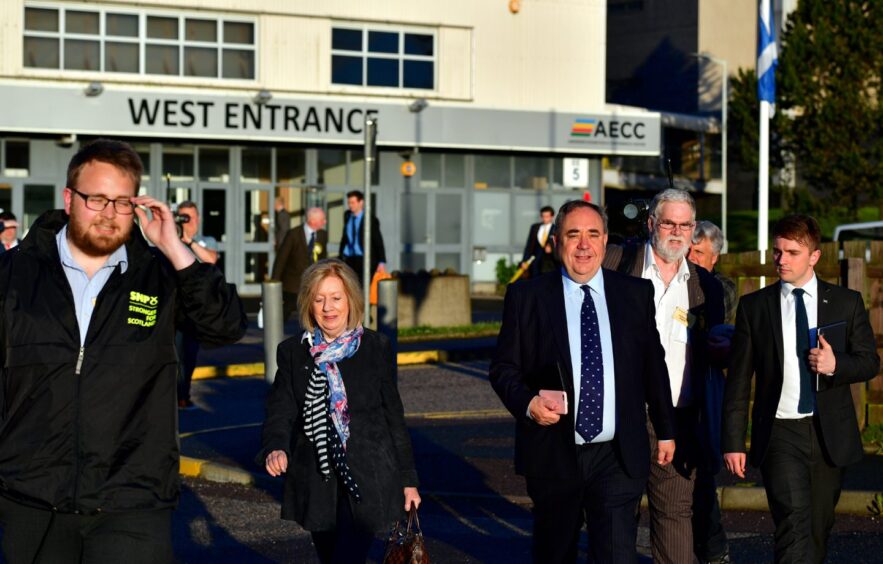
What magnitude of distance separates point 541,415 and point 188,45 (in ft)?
97.0

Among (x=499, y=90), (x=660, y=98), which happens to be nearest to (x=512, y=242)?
(x=499, y=90)

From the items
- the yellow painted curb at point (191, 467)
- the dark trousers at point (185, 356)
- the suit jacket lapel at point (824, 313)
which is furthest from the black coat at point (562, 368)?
the dark trousers at point (185, 356)

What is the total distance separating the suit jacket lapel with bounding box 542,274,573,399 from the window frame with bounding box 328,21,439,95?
29342mm

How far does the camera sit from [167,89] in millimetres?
33250

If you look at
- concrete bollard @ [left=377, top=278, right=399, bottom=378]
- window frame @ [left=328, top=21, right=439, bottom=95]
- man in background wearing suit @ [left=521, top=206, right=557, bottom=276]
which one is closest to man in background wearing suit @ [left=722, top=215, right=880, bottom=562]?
concrete bollard @ [left=377, top=278, right=399, bottom=378]

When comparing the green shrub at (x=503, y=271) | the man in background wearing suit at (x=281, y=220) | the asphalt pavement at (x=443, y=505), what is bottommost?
the asphalt pavement at (x=443, y=505)

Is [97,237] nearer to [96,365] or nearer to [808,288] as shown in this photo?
[96,365]

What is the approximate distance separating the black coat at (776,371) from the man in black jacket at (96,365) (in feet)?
8.82

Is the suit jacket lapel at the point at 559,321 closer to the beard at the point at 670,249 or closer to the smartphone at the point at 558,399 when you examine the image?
the smartphone at the point at 558,399

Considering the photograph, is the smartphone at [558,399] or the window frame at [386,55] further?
the window frame at [386,55]

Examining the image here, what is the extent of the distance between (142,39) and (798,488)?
2894 cm

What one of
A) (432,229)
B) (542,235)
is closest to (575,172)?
(432,229)

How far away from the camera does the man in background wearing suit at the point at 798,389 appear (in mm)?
6418

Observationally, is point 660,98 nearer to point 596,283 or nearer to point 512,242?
point 512,242
